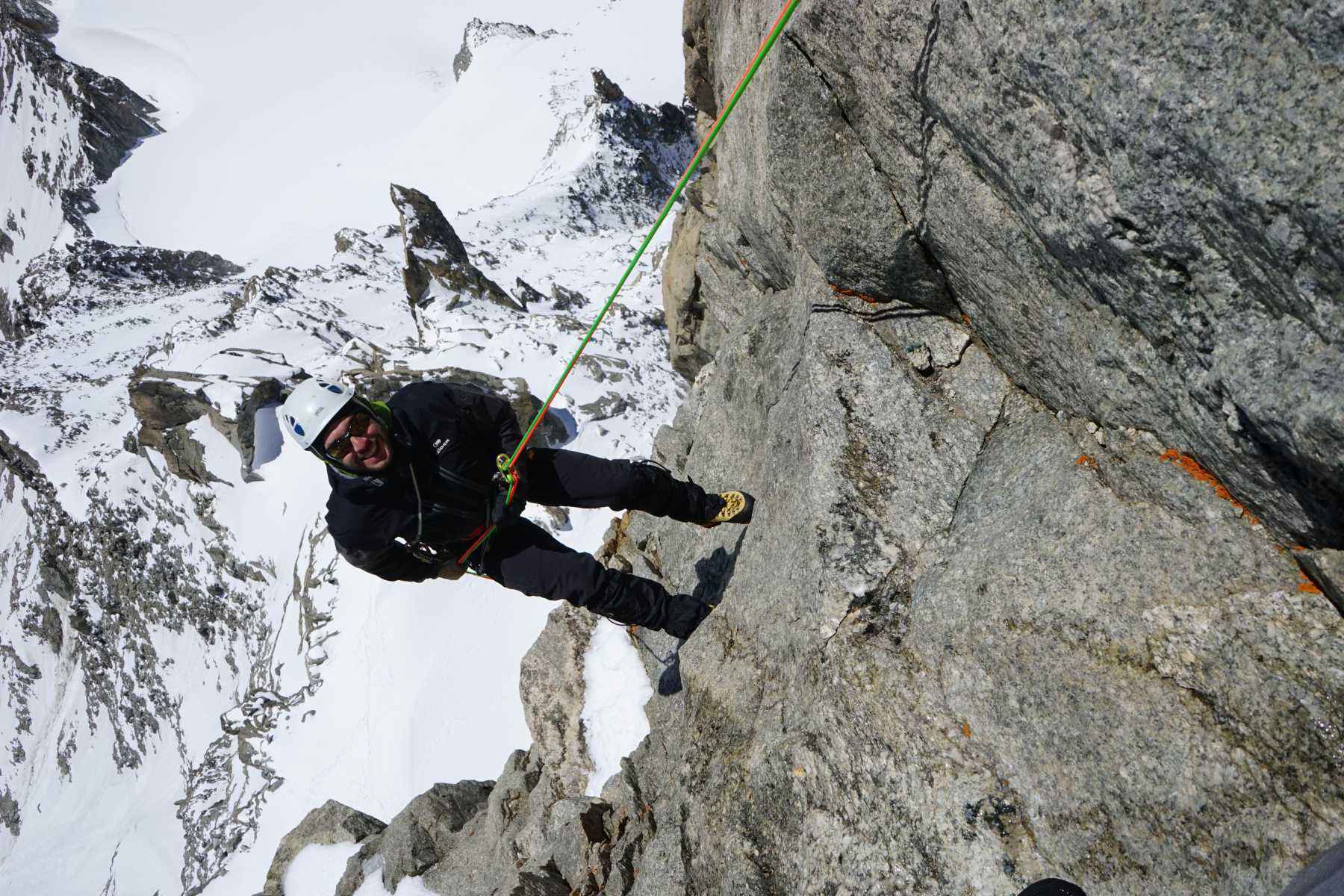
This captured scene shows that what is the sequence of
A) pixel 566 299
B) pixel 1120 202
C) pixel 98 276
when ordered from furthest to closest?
pixel 98 276 → pixel 566 299 → pixel 1120 202

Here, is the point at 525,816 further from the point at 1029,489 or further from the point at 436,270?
the point at 436,270

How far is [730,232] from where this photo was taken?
953 centimetres

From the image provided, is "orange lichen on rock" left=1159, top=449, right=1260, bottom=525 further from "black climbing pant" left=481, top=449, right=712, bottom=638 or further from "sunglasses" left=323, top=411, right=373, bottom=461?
"sunglasses" left=323, top=411, right=373, bottom=461

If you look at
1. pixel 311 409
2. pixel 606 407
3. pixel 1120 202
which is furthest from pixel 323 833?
pixel 1120 202

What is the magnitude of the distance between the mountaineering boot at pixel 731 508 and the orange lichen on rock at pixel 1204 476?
340 cm

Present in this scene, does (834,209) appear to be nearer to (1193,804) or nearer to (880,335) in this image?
(880,335)

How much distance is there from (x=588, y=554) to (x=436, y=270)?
21301mm

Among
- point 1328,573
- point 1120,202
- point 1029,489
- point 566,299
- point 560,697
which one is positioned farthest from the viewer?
point 566,299

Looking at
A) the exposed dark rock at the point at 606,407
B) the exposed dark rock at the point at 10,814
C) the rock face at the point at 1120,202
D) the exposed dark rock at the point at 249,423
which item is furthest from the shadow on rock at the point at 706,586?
the exposed dark rock at the point at 10,814

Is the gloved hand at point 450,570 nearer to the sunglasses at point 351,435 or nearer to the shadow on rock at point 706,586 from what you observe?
the sunglasses at point 351,435

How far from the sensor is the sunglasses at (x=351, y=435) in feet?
18.7

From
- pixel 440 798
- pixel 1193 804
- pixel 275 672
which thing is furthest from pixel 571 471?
pixel 275 672

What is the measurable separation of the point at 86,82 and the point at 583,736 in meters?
79.9

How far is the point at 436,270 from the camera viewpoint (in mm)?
25516
